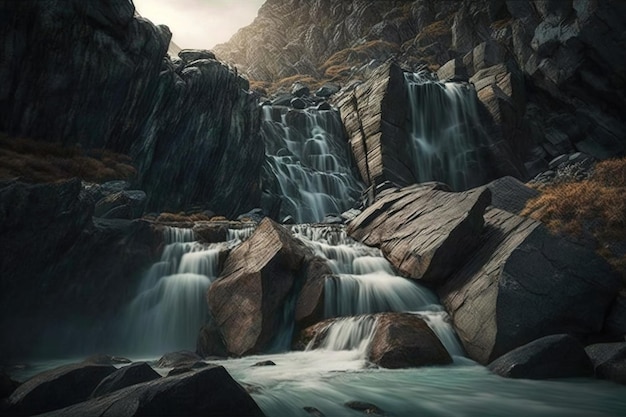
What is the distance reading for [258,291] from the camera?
563 inches

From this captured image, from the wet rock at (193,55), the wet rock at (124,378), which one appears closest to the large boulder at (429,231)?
the wet rock at (124,378)

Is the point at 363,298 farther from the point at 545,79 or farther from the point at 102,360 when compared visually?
the point at 545,79

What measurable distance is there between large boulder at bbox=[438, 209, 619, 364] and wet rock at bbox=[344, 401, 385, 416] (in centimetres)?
551

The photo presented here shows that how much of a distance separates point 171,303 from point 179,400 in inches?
445

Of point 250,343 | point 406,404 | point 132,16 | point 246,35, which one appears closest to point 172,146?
point 132,16

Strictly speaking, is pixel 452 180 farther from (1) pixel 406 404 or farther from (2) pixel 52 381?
(2) pixel 52 381

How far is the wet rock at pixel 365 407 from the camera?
8266 mm

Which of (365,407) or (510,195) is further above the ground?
(510,195)

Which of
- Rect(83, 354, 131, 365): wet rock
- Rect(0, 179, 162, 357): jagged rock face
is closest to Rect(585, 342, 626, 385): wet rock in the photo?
Rect(83, 354, 131, 365): wet rock

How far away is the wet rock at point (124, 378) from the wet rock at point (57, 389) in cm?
59

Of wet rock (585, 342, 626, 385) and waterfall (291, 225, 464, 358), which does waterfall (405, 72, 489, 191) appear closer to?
waterfall (291, 225, 464, 358)

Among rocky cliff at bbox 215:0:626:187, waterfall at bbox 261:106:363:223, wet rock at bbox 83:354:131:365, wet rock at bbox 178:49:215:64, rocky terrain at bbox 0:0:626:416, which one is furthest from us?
rocky cliff at bbox 215:0:626:187

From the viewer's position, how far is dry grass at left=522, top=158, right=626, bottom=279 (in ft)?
47.5

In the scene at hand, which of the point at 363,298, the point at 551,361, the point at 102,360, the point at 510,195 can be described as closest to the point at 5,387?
the point at 102,360
